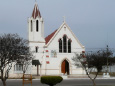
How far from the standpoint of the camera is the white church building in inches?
2085

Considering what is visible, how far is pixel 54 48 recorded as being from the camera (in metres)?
53.4

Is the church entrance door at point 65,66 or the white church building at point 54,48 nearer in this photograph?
the white church building at point 54,48

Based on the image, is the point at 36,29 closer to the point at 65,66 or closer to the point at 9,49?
the point at 65,66

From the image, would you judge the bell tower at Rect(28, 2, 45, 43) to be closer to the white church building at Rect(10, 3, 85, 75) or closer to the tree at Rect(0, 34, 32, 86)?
the white church building at Rect(10, 3, 85, 75)

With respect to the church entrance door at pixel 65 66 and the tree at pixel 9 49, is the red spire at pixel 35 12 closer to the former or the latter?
the church entrance door at pixel 65 66

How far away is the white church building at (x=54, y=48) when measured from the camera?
53.0 meters

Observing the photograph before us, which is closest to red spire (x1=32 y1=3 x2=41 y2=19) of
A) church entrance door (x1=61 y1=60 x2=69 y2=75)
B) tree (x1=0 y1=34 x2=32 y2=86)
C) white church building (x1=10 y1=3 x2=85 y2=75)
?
white church building (x1=10 y1=3 x2=85 y2=75)

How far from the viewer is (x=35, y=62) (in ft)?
168

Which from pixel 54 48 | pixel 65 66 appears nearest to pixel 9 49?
pixel 54 48

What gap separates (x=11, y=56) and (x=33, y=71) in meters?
30.4

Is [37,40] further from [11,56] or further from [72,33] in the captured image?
[11,56]

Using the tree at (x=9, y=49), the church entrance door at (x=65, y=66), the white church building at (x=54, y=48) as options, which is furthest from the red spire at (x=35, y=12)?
the tree at (x=9, y=49)

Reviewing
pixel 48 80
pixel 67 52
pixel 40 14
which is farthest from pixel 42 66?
pixel 48 80

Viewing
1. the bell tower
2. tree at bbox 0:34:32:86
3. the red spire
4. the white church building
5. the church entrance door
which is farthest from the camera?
the red spire
